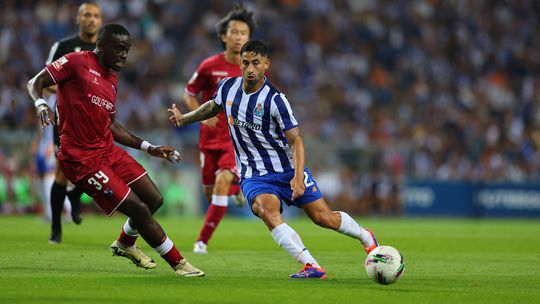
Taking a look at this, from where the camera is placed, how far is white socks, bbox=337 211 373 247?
872cm

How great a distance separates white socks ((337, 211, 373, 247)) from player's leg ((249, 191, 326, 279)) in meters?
0.62

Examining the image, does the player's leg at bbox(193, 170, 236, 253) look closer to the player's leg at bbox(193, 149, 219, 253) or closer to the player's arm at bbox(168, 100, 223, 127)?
the player's leg at bbox(193, 149, 219, 253)

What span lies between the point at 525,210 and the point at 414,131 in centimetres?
396

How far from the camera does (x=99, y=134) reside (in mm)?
8430

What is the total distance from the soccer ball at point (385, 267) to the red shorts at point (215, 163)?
13.2 ft

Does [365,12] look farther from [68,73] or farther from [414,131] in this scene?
[68,73]

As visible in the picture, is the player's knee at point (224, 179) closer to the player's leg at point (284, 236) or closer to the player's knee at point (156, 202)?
the player's knee at point (156, 202)

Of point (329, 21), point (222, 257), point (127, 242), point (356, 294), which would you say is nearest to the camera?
point (356, 294)

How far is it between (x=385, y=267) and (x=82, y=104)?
10.0ft

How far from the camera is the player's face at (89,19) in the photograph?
453 inches

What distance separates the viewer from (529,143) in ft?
88.3

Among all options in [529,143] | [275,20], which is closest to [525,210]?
[529,143]

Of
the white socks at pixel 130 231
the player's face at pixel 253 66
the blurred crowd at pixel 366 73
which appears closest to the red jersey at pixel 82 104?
the white socks at pixel 130 231

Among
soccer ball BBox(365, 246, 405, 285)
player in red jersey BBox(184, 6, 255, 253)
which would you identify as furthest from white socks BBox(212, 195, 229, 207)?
soccer ball BBox(365, 246, 405, 285)
